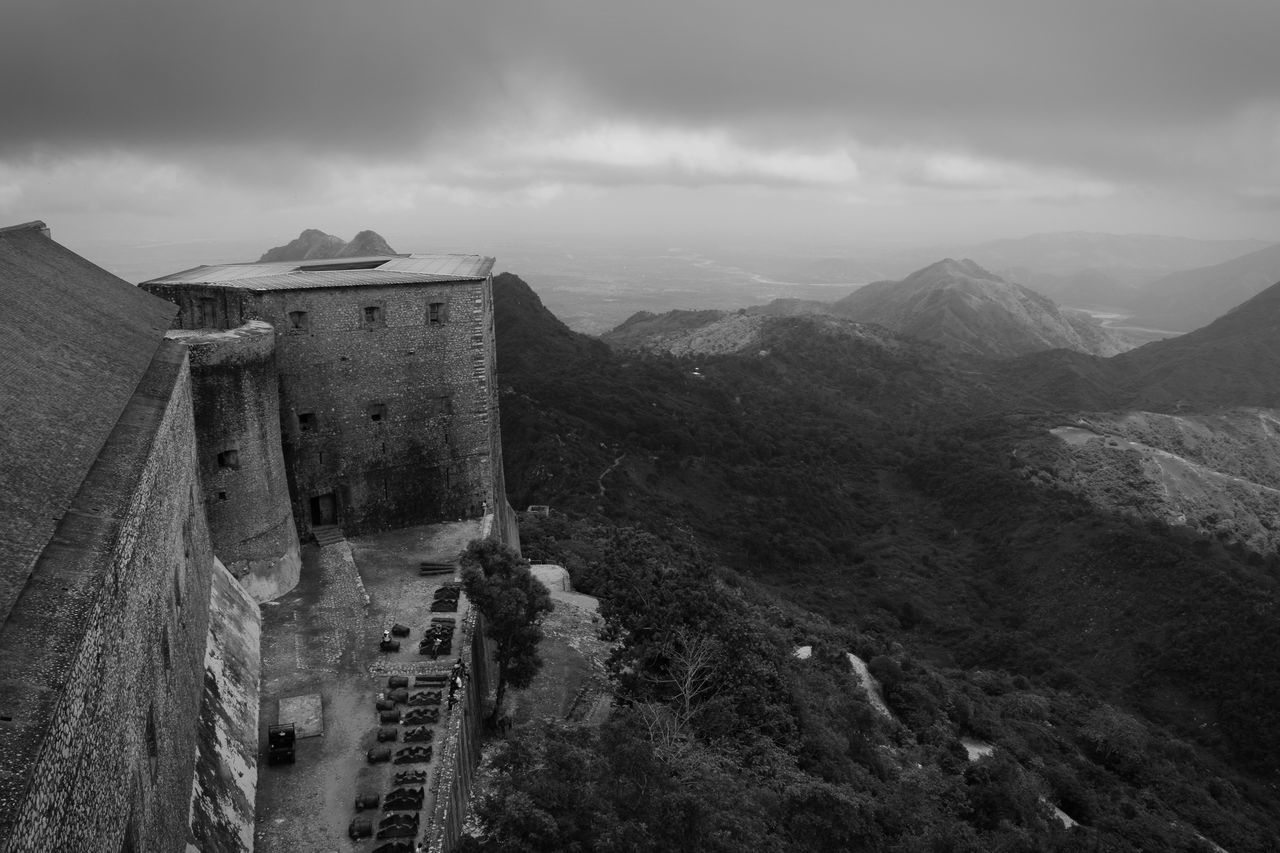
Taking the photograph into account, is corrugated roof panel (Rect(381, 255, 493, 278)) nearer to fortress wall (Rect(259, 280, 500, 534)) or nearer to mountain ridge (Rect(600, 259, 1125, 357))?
fortress wall (Rect(259, 280, 500, 534))

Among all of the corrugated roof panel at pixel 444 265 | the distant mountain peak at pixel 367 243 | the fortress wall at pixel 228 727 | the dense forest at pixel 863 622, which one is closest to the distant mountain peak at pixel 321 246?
the distant mountain peak at pixel 367 243

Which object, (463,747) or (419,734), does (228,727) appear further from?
(463,747)

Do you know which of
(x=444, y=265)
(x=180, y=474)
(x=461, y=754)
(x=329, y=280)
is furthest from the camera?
(x=444, y=265)

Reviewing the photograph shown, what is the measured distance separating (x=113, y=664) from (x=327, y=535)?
620 inches

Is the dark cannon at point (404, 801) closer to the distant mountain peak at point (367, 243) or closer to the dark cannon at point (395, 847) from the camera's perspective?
the dark cannon at point (395, 847)

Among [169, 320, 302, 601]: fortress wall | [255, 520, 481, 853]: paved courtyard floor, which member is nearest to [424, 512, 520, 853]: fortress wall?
[255, 520, 481, 853]: paved courtyard floor

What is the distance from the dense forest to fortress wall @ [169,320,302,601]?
823 centimetres

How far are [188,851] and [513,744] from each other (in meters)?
5.59

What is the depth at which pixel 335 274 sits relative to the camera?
25609 mm

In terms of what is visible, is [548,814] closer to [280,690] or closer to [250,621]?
[280,690]

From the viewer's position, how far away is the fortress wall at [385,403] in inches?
955

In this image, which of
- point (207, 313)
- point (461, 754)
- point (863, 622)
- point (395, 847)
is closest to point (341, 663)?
point (461, 754)

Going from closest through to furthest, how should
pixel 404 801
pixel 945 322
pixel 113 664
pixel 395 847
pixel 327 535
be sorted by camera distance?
1. pixel 113 664
2. pixel 395 847
3. pixel 404 801
4. pixel 327 535
5. pixel 945 322

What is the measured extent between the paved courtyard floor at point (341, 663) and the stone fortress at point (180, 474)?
2.41 ft
